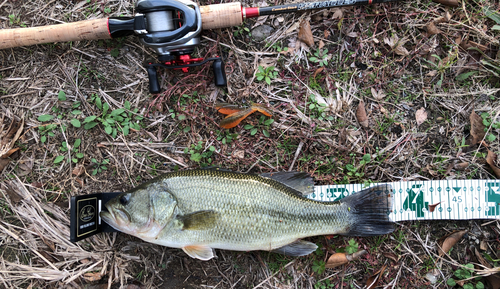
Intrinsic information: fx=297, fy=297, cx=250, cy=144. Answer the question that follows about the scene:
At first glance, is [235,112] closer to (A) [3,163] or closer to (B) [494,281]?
(A) [3,163]

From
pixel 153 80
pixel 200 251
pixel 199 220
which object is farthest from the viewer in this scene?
pixel 153 80

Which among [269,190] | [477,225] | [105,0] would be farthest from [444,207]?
[105,0]

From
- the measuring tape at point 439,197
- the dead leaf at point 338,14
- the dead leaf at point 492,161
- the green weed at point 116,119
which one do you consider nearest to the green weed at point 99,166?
the green weed at point 116,119

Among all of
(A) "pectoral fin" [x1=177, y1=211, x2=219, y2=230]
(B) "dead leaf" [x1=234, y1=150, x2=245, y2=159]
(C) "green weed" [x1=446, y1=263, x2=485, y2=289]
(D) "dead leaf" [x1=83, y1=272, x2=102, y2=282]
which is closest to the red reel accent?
(B) "dead leaf" [x1=234, y1=150, x2=245, y2=159]

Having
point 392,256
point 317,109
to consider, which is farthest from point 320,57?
point 392,256

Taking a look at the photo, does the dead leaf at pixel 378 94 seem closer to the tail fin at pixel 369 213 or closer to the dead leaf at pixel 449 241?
the tail fin at pixel 369 213

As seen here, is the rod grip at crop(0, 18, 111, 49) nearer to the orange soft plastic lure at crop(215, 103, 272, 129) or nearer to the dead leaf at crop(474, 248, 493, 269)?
the orange soft plastic lure at crop(215, 103, 272, 129)

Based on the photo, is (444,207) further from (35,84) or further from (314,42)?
(35,84)
